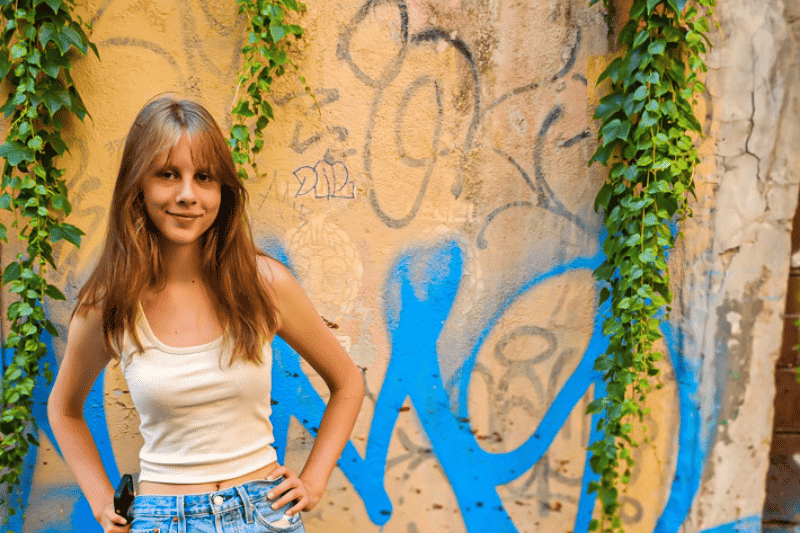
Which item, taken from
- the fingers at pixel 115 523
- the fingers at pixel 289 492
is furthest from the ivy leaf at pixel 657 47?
the fingers at pixel 115 523

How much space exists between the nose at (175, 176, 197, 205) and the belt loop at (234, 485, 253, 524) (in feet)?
2.27

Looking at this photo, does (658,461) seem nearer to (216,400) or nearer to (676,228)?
(676,228)

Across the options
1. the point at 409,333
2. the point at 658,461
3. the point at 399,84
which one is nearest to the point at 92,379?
the point at 409,333

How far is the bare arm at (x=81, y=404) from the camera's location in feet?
5.20

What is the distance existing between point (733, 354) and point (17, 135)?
9.04 feet

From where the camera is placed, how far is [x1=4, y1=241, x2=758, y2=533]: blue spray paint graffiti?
2.38 m

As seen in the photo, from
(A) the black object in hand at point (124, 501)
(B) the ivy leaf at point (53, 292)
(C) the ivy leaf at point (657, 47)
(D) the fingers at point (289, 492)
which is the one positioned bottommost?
(A) the black object in hand at point (124, 501)

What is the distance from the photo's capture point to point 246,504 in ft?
4.82

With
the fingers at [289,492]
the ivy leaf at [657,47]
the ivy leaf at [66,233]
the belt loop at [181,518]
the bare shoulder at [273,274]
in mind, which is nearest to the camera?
the belt loop at [181,518]

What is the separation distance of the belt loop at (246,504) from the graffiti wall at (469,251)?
0.89 meters

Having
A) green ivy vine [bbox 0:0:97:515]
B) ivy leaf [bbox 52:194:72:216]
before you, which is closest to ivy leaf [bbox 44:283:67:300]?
green ivy vine [bbox 0:0:97:515]

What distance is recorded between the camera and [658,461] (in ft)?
7.89

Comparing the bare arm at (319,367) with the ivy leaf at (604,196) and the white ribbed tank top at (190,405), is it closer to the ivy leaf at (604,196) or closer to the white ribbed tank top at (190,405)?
the white ribbed tank top at (190,405)

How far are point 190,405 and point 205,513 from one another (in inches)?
9.8
